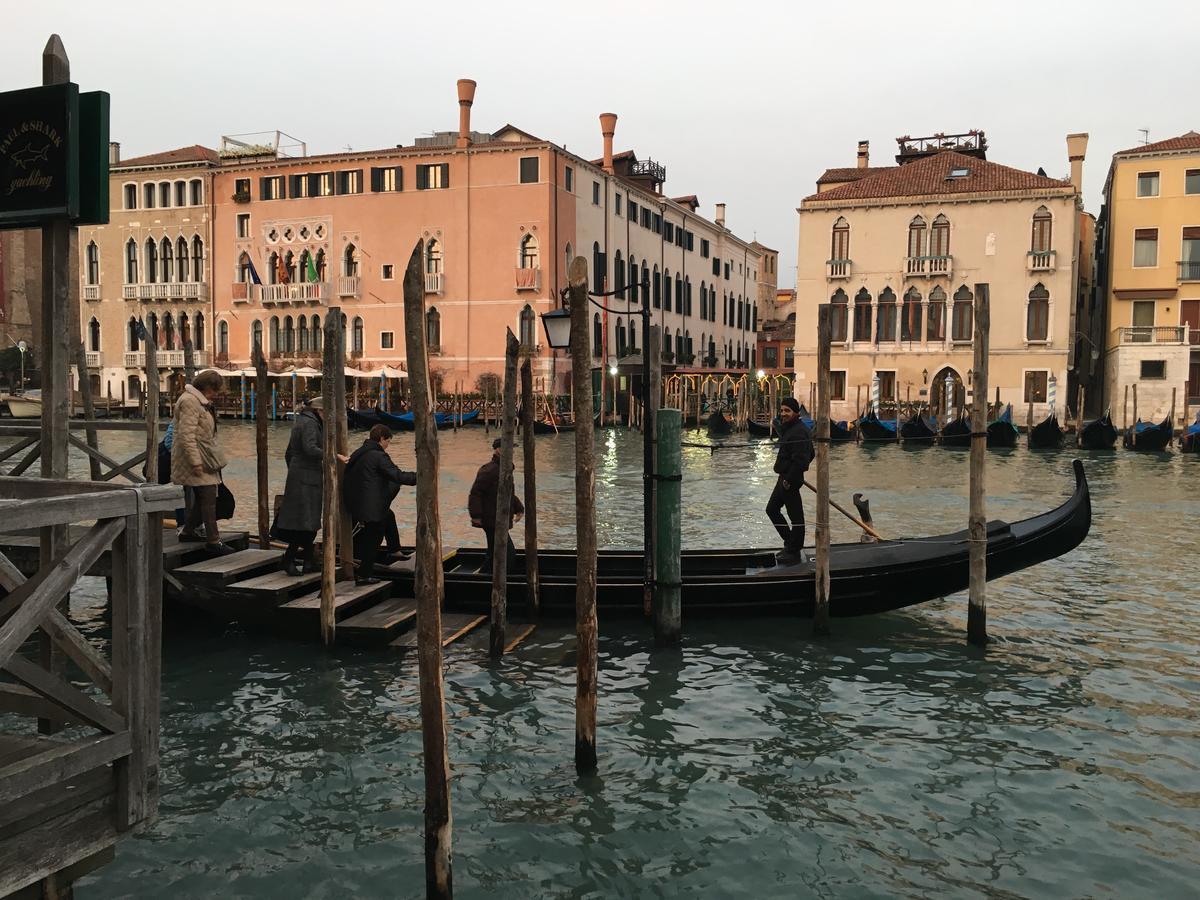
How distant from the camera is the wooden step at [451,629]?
6488 mm

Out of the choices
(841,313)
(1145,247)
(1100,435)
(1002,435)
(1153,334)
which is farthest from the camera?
(841,313)

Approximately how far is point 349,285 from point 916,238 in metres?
18.1

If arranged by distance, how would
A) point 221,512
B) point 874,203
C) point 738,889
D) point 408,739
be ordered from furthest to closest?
point 874,203
point 221,512
point 408,739
point 738,889

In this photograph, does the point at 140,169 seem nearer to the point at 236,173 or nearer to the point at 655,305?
the point at 236,173

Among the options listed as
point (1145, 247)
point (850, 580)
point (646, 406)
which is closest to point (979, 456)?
point (850, 580)

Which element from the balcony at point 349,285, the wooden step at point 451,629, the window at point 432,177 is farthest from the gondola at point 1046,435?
the wooden step at point 451,629

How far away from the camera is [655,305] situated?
40.2m

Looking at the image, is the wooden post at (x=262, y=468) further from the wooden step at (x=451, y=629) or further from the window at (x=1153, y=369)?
the window at (x=1153, y=369)

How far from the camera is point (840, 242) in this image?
3139 centimetres

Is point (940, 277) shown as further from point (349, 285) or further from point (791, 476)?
point (791, 476)

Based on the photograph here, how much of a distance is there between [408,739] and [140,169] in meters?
36.7

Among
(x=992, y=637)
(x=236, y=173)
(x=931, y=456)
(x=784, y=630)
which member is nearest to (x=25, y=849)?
(x=784, y=630)

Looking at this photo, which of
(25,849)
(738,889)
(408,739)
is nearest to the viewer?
(25,849)

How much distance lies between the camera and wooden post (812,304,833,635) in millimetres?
6484
